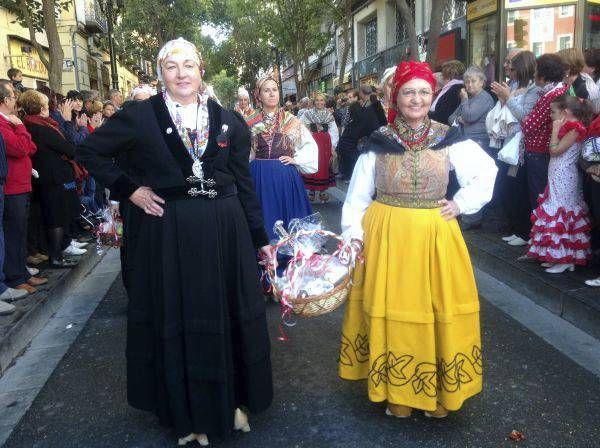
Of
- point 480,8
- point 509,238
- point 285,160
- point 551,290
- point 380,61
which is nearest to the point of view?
point 551,290

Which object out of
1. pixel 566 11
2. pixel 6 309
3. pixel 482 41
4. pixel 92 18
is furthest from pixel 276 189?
pixel 92 18

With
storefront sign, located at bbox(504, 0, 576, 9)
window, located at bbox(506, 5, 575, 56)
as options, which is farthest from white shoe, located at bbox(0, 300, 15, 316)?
window, located at bbox(506, 5, 575, 56)

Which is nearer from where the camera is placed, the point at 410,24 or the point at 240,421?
the point at 240,421

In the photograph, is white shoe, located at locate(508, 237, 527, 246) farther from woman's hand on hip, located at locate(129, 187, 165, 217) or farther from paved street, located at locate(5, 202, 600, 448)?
woman's hand on hip, located at locate(129, 187, 165, 217)

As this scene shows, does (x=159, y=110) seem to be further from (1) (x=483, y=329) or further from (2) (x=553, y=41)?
(2) (x=553, y=41)

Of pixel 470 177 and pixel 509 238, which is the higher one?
pixel 470 177

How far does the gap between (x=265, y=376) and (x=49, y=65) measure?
11.6m

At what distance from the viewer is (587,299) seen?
14.5 ft

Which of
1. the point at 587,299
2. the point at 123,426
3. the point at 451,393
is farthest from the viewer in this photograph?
the point at 587,299

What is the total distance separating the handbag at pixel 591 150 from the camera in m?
4.46

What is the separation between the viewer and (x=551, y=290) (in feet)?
15.8

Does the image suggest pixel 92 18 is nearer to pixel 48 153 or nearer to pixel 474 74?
pixel 48 153

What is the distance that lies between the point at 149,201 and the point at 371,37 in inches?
1014

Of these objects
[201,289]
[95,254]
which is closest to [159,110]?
[201,289]
